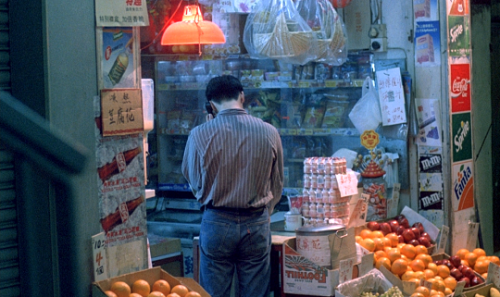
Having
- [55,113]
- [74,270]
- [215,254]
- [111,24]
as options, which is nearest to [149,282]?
[215,254]

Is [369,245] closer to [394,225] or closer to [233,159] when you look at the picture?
[394,225]

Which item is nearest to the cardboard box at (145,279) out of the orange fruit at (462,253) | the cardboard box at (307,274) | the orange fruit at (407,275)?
the cardboard box at (307,274)

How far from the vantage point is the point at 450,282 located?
16.0 ft

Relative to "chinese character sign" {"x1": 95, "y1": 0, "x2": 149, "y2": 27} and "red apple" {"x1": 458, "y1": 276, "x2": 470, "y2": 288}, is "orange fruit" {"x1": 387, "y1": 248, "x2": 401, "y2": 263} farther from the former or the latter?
"chinese character sign" {"x1": 95, "y1": 0, "x2": 149, "y2": 27}

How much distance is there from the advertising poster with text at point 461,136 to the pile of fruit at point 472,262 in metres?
0.88

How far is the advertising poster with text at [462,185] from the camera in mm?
5867

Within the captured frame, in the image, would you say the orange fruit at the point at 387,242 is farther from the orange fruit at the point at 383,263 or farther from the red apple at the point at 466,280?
the red apple at the point at 466,280

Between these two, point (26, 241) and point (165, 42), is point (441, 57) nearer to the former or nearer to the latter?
point (165, 42)

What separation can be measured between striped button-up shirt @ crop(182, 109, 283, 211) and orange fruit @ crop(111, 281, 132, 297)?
1042 mm

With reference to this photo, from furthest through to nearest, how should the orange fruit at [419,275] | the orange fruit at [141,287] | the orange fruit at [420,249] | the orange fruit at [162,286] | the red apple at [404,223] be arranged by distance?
the red apple at [404,223], the orange fruit at [420,249], the orange fruit at [419,275], the orange fruit at [162,286], the orange fruit at [141,287]

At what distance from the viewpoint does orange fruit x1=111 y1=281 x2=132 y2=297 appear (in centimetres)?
311

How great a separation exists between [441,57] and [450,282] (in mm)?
2057

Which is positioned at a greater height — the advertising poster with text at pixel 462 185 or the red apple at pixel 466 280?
the advertising poster with text at pixel 462 185

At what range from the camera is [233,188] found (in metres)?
4.07
